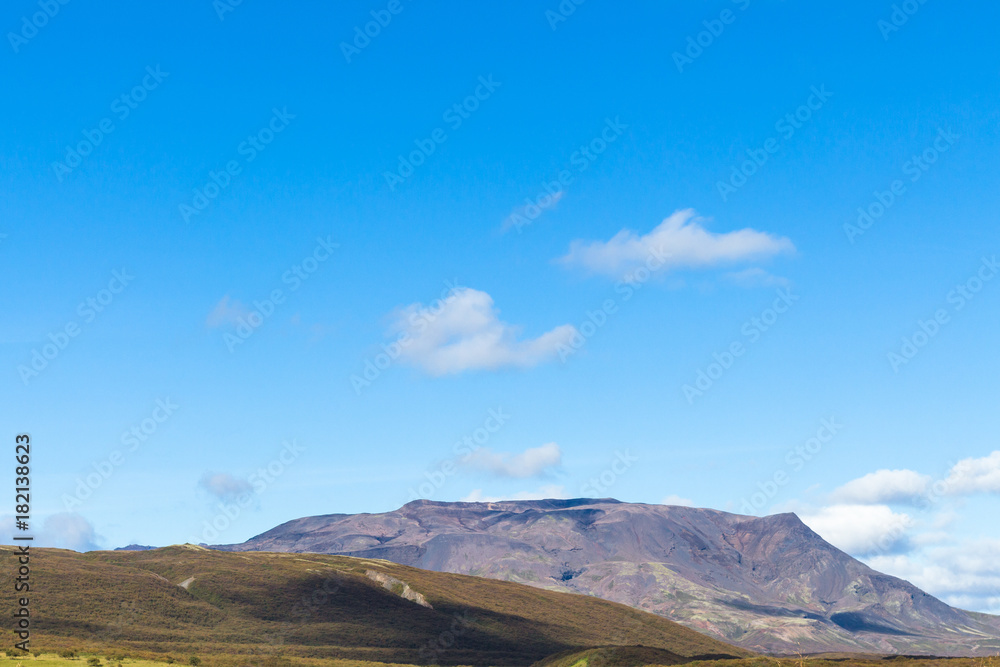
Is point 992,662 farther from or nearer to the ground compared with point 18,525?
nearer to the ground

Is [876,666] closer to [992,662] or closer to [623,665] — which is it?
[992,662]

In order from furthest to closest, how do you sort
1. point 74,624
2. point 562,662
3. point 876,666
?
point 74,624 < point 562,662 < point 876,666

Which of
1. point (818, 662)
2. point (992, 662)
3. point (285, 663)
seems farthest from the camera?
point (285, 663)

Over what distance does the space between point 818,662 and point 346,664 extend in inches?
2452

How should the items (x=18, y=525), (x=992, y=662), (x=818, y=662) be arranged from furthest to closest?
(x=818, y=662), (x=18, y=525), (x=992, y=662)

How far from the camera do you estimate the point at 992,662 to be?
4391 centimetres

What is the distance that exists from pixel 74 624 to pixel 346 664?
362 ft

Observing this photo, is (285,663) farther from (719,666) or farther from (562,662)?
(719,666)

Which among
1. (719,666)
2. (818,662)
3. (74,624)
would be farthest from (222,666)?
(74,624)

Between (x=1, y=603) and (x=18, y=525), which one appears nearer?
(x=18, y=525)

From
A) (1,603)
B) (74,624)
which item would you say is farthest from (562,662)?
(1,603)

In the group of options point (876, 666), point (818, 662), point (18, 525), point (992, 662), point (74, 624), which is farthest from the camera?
point (74, 624)

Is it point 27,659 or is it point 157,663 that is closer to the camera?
point 27,659

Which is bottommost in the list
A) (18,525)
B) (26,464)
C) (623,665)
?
(623,665)
